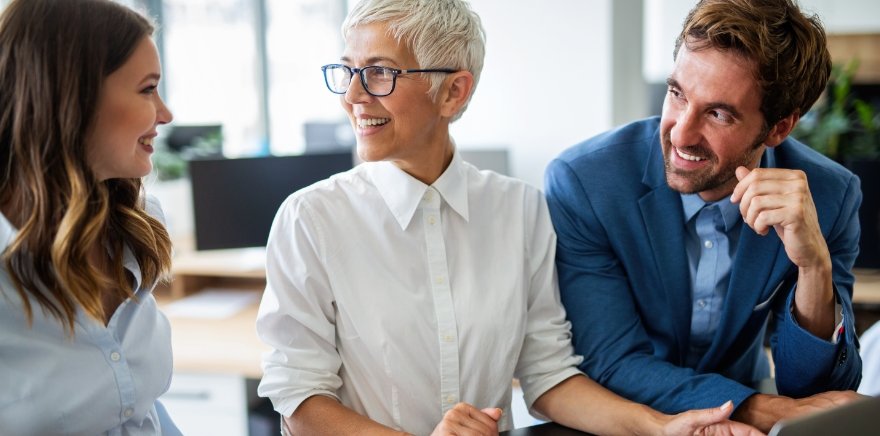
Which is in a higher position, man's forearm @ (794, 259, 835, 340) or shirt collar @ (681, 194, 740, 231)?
shirt collar @ (681, 194, 740, 231)

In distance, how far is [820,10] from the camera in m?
5.66

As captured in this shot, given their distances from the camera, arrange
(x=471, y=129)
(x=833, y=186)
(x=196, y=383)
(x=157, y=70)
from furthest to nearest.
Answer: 1. (x=471, y=129)
2. (x=196, y=383)
3. (x=833, y=186)
4. (x=157, y=70)

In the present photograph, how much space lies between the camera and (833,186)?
151 cm

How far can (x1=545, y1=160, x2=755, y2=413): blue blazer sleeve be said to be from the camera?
55.3 inches

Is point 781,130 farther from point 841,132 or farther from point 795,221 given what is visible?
point 841,132

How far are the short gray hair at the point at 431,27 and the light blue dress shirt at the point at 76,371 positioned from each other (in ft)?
1.88

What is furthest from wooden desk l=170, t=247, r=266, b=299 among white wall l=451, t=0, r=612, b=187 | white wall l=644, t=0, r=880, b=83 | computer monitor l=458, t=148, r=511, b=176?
white wall l=644, t=0, r=880, b=83

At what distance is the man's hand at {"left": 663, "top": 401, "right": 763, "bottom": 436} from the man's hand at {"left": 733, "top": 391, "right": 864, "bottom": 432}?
0.07m

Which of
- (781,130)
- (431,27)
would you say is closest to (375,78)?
(431,27)

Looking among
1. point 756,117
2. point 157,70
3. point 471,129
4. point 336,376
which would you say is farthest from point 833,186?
point 471,129

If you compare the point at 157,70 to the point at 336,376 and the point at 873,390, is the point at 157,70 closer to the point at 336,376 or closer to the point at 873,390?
the point at 336,376

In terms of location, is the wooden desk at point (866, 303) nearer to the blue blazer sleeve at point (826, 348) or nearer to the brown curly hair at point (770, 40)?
the blue blazer sleeve at point (826, 348)

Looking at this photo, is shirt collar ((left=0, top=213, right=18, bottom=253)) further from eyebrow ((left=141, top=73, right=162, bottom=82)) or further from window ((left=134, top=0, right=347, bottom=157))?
window ((left=134, top=0, right=347, bottom=157))

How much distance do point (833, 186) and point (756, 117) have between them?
8.8 inches
